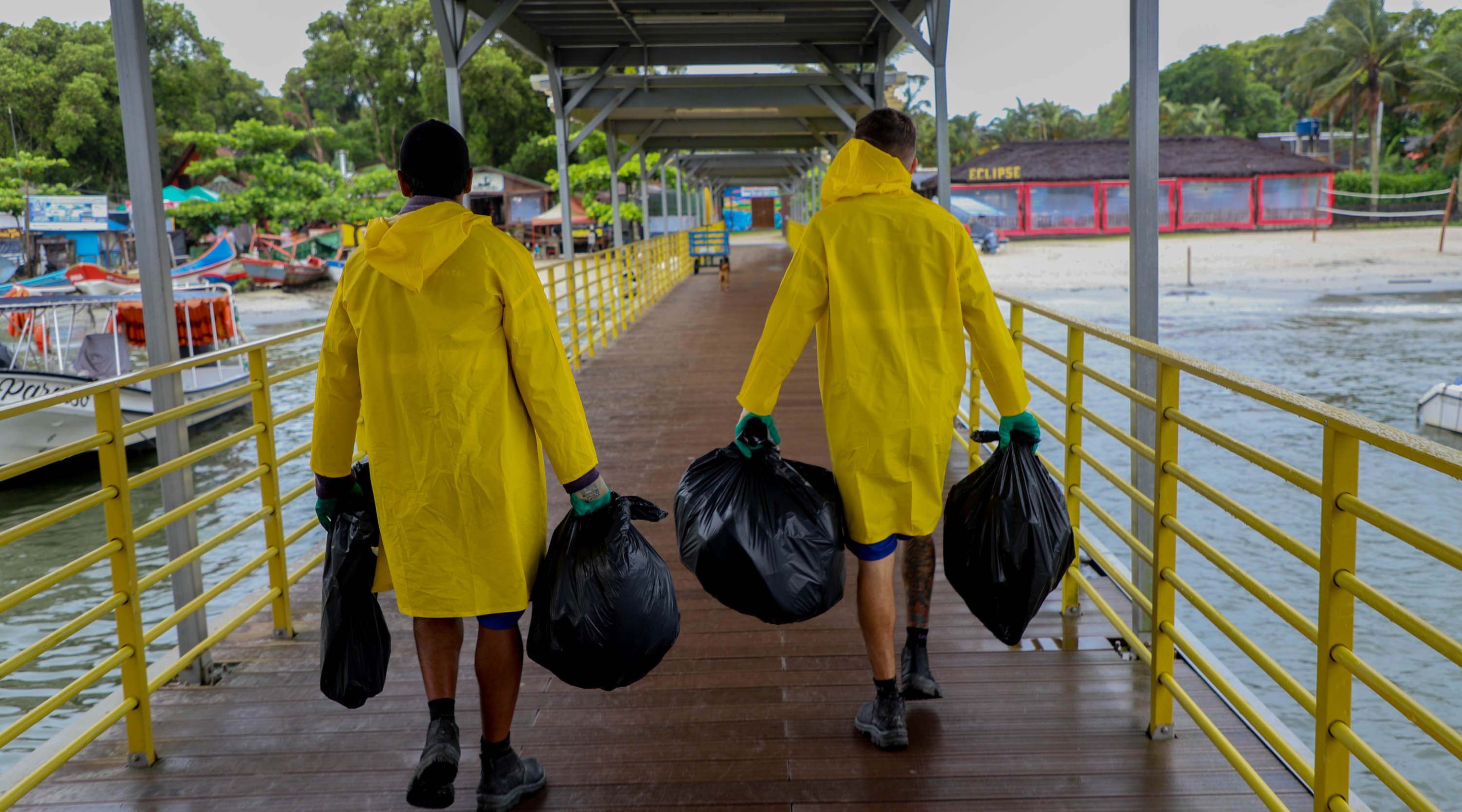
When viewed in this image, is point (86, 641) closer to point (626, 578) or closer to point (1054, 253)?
point (626, 578)

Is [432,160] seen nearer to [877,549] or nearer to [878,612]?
[877,549]

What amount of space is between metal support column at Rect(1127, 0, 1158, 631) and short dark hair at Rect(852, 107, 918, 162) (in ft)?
2.41

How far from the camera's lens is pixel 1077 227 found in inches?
1783

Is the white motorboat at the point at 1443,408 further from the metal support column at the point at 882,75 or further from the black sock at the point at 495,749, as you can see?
the black sock at the point at 495,749

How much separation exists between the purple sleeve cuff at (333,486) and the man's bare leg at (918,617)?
1.40 metres

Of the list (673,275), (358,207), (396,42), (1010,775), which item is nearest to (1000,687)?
(1010,775)

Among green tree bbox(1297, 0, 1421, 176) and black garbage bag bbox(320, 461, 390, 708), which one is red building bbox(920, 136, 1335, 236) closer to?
green tree bbox(1297, 0, 1421, 176)

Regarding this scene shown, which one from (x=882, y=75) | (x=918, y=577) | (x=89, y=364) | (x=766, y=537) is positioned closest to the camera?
(x=766, y=537)

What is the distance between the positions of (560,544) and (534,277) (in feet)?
1.92

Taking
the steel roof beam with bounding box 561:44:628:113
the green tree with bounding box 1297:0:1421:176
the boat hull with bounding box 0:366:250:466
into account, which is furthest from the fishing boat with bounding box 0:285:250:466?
the green tree with bounding box 1297:0:1421:176

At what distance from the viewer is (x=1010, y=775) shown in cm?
263

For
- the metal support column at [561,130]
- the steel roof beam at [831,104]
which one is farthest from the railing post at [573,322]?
the steel roof beam at [831,104]

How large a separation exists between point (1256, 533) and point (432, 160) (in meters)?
7.38

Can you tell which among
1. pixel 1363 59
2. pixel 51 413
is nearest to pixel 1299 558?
pixel 51 413
